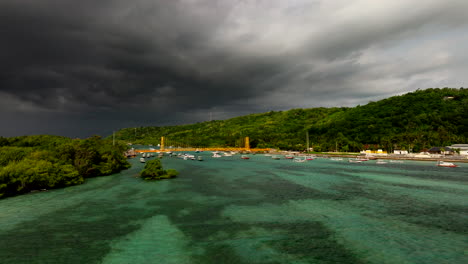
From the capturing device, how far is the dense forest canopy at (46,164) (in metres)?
40.1

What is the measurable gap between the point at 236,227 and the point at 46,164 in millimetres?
43922

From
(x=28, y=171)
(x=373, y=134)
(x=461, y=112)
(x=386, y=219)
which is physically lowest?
(x=386, y=219)

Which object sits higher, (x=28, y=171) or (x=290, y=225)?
(x=28, y=171)

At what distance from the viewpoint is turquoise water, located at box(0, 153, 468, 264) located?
1850cm

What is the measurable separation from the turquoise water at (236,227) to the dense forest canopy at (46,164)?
4050 millimetres

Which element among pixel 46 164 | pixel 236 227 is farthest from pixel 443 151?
pixel 46 164

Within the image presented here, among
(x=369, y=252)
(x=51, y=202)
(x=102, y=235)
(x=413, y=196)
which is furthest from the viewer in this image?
(x=413, y=196)

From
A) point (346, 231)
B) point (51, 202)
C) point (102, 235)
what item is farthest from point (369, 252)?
point (51, 202)

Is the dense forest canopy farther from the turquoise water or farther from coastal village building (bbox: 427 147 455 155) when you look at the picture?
coastal village building (bbox: 427 147 455 155)

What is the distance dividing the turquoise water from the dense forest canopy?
4.05 m

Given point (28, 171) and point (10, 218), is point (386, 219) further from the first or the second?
point (28, 171)

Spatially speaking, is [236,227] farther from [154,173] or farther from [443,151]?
[443,151]

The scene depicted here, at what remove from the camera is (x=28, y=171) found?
1631 inches

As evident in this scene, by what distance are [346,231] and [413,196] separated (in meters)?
25.2
